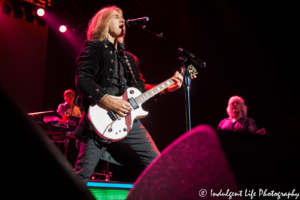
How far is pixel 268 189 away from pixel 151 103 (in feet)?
24.7

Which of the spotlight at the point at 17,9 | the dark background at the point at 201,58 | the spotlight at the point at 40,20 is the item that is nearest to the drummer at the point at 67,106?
the dark background at the point at 201,58

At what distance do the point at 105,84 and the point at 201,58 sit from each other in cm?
534

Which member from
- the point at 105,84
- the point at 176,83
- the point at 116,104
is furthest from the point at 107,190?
the point at 176,83

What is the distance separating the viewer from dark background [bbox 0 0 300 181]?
6543 mm

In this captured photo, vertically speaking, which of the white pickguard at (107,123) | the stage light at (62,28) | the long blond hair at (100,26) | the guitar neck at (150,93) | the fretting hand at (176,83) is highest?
the stage light at (62,28)

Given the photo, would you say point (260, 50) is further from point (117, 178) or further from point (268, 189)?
point (268, 189)

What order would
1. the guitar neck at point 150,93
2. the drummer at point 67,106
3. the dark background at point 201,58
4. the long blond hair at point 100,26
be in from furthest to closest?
1. the drummer at point 67,106
2. the dark background at point 201,58
3. the long blond hair at point 100,26
4. the guitar neck at point 150,93

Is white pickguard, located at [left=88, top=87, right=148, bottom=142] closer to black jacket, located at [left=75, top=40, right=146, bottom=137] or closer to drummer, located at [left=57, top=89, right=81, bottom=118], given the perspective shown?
black jacket, located at [left=75, top=40, right=146, bottom=137]

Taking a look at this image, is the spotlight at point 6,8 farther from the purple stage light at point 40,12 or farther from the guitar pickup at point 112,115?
the guitar pickup at point 112,115

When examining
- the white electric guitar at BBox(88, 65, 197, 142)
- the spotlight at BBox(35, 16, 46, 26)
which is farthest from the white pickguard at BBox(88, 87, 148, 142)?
the spotlight at BBox(35, 16, 46, 26)

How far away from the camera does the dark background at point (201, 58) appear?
6.54m

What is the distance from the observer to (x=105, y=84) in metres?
2.60

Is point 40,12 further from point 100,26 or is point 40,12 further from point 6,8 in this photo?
point 100,26

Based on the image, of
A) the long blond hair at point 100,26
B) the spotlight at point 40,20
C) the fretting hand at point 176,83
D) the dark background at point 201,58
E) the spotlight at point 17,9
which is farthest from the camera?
the spotlight at point 40,20
